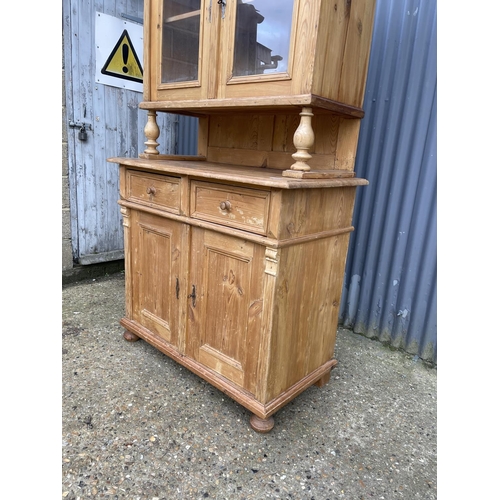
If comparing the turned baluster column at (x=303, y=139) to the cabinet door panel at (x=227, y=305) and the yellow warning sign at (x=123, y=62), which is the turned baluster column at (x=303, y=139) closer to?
the cabinet door panel at (x=227, y=305)

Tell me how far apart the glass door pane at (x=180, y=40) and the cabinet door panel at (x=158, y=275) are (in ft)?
2.47

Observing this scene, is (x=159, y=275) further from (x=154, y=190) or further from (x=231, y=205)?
(x=231, y=205)

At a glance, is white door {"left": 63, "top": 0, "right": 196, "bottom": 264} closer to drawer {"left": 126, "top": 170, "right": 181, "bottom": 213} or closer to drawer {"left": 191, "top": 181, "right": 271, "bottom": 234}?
drawer {"left": 126, "top": 170, "right": 181, "bottom": 213}

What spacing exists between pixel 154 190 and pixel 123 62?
1.71 meters

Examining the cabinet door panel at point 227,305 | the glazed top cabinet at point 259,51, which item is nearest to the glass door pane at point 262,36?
the glazed top cabinet at point 259,51

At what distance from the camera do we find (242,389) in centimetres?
169

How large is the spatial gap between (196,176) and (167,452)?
118 centimetres

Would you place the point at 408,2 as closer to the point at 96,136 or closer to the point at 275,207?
the point at 275,207

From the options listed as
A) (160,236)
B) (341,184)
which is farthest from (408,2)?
(160,236)

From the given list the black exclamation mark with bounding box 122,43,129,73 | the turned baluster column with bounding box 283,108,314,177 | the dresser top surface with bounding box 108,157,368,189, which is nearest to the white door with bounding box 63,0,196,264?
the black exclamation mark with bounding box 122,43,129,73

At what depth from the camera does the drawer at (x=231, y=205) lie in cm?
145

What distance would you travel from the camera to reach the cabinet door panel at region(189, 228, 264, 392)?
1574mm

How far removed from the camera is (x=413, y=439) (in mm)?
1662

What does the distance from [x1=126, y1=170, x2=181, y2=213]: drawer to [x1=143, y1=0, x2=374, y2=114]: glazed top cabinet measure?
1.23 ft
